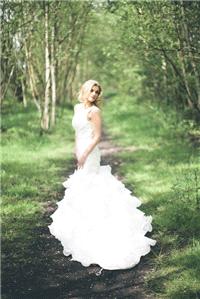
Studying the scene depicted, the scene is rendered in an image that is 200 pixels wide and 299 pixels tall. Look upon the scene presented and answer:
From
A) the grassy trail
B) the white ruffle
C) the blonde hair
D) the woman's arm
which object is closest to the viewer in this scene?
the grassy trail

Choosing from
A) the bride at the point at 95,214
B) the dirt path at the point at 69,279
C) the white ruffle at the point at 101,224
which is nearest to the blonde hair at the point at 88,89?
the bride at the point at 95,214

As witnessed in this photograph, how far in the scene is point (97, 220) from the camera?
24.3 feet

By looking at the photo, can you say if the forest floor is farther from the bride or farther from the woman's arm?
the woman's arm

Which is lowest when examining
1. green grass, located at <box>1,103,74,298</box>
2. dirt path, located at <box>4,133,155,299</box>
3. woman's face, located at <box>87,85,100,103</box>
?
green grass, located at <box>1,103,74,298</box>

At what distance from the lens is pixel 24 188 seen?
11031 mm

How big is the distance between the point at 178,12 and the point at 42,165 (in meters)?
5.41

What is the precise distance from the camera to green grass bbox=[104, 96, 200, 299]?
6.37 m

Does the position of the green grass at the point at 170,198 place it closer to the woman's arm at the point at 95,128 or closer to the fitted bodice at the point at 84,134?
the fitted bodice at the point at 84,134

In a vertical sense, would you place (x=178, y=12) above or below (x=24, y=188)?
above

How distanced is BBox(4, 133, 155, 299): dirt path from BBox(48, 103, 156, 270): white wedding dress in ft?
0.43

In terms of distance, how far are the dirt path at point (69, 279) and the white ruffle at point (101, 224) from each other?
0.13 meters

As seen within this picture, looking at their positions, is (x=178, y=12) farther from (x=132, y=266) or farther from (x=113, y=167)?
(x=132, y=266)

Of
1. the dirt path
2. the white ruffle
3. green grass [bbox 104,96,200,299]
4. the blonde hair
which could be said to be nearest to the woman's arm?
the blonde hair

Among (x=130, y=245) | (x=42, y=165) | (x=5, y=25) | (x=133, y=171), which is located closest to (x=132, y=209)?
(x=130, y=245)
